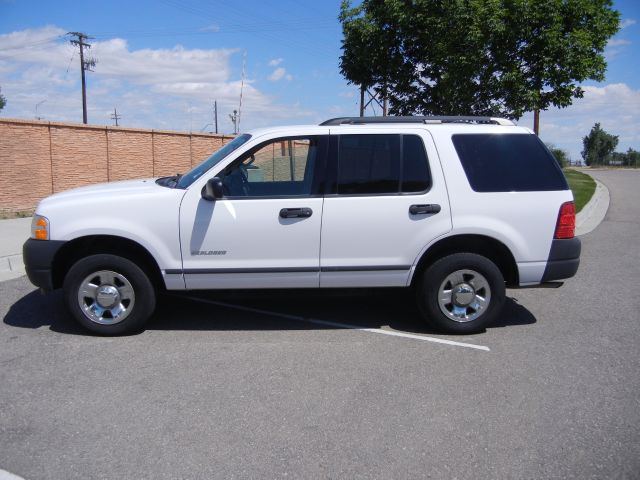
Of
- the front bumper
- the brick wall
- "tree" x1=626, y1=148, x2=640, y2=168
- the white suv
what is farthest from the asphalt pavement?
"tree" x1=626, y1=148, x2=640, y2=168

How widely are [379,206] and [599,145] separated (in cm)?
10018

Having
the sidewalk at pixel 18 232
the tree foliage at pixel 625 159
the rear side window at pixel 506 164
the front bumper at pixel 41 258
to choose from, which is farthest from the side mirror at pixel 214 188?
the tree foliage at pixel 625 159

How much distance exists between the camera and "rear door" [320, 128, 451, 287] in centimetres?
490

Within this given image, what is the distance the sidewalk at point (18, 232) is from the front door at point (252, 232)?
378 centimetres

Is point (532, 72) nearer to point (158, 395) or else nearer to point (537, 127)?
point (537, 127)

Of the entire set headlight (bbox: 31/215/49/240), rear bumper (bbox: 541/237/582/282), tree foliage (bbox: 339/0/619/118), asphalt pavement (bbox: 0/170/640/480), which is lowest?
asphalt pavement (bbox: 0/170/640/480)

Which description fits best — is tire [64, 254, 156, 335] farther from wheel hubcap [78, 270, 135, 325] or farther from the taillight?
the taillight

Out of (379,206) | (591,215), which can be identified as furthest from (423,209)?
(591,215)

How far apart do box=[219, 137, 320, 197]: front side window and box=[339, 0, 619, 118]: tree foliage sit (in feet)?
29.5

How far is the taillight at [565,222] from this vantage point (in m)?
5.05

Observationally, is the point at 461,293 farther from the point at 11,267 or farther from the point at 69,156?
the point at 69,156

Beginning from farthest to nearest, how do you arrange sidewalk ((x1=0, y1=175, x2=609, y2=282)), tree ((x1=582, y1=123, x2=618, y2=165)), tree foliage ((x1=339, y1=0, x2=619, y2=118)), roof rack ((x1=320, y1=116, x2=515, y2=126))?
tree ((x1=582, y1=123, x2=618, y2=165)) < tree foliage ((x1=339, y1=0, x2=619, y2=118)) < sidewalk ((x1=0, y1=175, x2=609, y2=282)) < roof rack ((x1=320, y1=116, x2=515, y2=126))

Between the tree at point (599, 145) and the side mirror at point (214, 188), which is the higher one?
the tree at point (599, 145)

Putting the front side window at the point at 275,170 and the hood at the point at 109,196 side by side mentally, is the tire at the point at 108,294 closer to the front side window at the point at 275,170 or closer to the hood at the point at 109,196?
the hood at the point at 109,196
